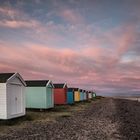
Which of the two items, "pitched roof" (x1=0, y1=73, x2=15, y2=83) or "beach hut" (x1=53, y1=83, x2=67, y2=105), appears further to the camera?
"beach hut" (x1=53, y1=83, x2=67, y2=105)

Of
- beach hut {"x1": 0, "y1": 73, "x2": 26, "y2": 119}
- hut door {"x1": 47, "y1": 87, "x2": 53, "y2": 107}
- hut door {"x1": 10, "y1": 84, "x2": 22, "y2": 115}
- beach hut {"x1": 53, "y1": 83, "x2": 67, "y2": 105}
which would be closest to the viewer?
beach hut {"x1": 0, "y1": 73, "x2": 26, "y2": 119}

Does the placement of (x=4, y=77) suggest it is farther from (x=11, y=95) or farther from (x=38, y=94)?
(x=38, y=94)

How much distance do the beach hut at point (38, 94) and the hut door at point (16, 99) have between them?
994 cm

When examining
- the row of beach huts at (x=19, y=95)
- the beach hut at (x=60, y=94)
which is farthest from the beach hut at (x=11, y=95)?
the beach hut at (x=60, y=94)

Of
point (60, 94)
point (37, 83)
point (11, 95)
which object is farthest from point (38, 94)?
point (60, 94)

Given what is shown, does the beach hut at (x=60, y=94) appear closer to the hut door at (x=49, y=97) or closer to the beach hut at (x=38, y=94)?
the hut door at (x=49, y=97)

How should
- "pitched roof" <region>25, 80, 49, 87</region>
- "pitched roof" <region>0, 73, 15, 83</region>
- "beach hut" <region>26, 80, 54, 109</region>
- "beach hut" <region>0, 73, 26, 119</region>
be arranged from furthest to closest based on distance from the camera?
1. "pitched roof" <region>25, 80, 49, 87</region>
2. "beach hut" <region>26, 80, 54, 109</region>
3. "pitched roof" <region>0, 73, 15, 83</region>
4. "beach hut" <region>0, 73, 26, 119</region>

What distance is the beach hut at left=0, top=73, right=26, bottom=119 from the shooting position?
24.4m

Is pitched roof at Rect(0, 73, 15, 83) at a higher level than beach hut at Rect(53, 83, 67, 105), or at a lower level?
higher

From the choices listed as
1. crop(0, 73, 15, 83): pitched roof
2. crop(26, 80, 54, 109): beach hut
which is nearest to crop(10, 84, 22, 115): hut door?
crop(0, 73, 15, 83): pitched roof

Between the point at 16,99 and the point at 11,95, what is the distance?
1.25 m

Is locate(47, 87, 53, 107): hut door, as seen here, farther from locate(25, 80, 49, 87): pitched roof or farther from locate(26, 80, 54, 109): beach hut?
locate(25, 80, 49, 87): pitched roof

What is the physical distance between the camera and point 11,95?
84.6ft

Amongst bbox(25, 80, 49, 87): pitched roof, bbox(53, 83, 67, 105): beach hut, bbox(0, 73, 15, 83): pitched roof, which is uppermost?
bbox(0, 73, 15, 83): pitched roof
